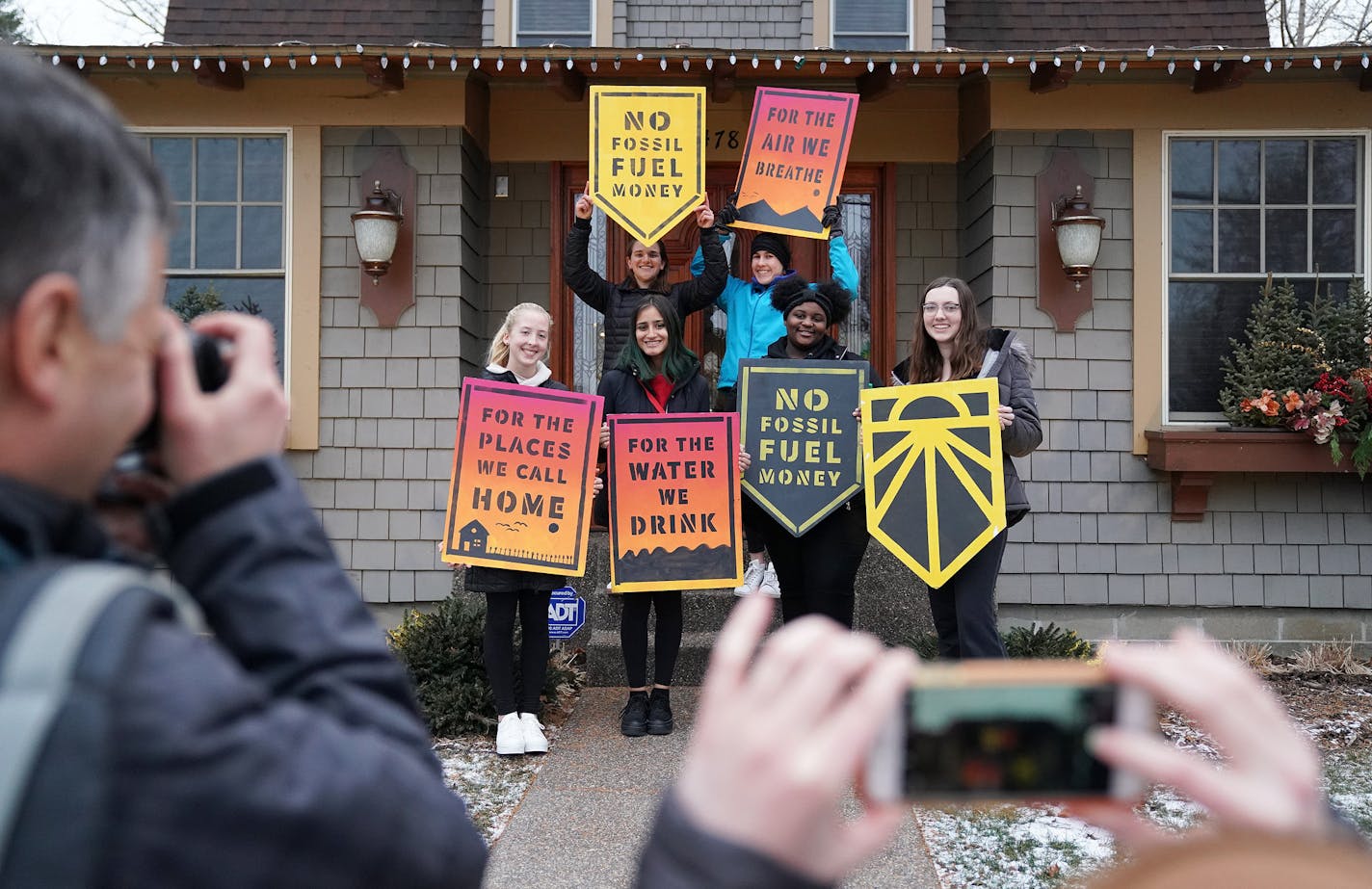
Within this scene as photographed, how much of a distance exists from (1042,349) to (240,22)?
5.96 m

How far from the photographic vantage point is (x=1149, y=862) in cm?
56

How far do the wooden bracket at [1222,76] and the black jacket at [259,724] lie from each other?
6751mm

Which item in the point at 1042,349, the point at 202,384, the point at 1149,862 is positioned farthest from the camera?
the point at 1042,349

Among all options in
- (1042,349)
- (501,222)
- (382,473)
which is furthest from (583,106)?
(1042,349)

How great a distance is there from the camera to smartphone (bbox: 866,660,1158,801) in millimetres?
634

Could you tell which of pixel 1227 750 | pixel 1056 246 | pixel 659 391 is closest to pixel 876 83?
pixel 1056 246

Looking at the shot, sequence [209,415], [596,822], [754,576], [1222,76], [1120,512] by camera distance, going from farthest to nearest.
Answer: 1. [1120,512]
2. [1222,76]
3. [754,576]
4. [596,822]
5. [209,415]

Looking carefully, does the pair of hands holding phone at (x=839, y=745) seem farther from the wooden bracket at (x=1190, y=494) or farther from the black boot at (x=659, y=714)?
the wooden bracket at (x=1190, y=494)

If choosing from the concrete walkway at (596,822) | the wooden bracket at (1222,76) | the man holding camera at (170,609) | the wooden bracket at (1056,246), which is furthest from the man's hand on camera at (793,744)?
the wooden bracket at (1222,76)

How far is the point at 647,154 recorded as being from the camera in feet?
17.9

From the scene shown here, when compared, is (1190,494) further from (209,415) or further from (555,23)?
(209,415)

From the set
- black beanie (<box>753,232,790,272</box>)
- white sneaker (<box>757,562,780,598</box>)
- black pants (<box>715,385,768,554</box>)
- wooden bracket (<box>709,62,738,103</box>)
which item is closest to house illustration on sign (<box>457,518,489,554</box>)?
black pants (<box>715,385,768,554</box>)

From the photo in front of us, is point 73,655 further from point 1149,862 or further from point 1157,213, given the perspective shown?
point 1157,213

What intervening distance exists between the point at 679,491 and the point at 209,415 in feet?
13.6
